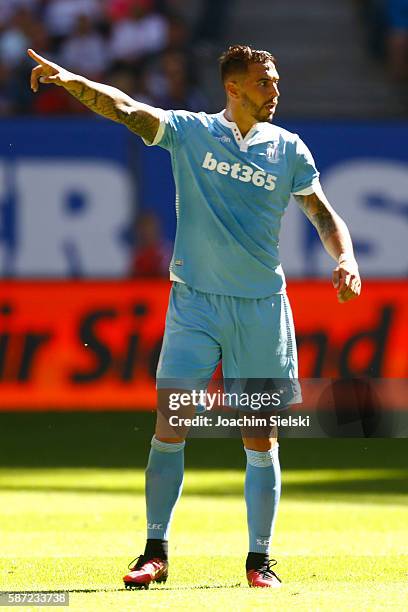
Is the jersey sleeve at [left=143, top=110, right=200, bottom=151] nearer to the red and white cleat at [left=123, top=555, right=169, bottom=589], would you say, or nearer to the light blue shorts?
the light blue shorts

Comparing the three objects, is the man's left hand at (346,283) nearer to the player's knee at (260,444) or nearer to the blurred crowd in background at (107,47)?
the player's knee at (260,444)

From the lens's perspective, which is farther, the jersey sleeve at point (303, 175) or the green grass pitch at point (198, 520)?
the jersey sleeve at point (303, 175)

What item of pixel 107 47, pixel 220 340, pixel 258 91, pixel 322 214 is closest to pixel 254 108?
pixel 258 91

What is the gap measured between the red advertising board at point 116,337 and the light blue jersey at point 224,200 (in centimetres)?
644

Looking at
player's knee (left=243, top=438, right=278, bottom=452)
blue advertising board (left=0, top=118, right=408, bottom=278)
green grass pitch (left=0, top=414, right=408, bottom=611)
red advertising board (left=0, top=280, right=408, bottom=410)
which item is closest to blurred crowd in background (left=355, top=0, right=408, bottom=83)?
blue advertising board (left=0, top=118, right=408, bottom=278)

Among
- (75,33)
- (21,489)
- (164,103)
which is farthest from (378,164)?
(21,489)

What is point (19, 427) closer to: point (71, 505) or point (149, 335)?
point (149, 335)

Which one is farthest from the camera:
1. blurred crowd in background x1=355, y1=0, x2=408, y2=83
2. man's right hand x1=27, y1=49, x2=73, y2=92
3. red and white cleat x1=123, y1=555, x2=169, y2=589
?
blurred crowd in background x1=355, y1=0, x2=408, y2=83

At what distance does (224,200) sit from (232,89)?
0.49 metres

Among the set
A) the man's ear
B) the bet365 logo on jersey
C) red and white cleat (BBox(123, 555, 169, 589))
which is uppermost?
the man's ear

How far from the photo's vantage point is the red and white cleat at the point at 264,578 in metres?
6.60

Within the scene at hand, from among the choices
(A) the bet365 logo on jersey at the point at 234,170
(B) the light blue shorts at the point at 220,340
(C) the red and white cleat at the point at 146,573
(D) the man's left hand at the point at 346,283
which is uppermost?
(A) the bet365 logo on jersey at the point at 234,170

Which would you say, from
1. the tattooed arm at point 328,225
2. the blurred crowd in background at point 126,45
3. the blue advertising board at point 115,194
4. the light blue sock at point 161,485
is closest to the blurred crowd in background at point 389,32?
the blurred crowd in background at point 126,45

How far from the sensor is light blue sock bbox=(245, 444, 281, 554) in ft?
22.2
